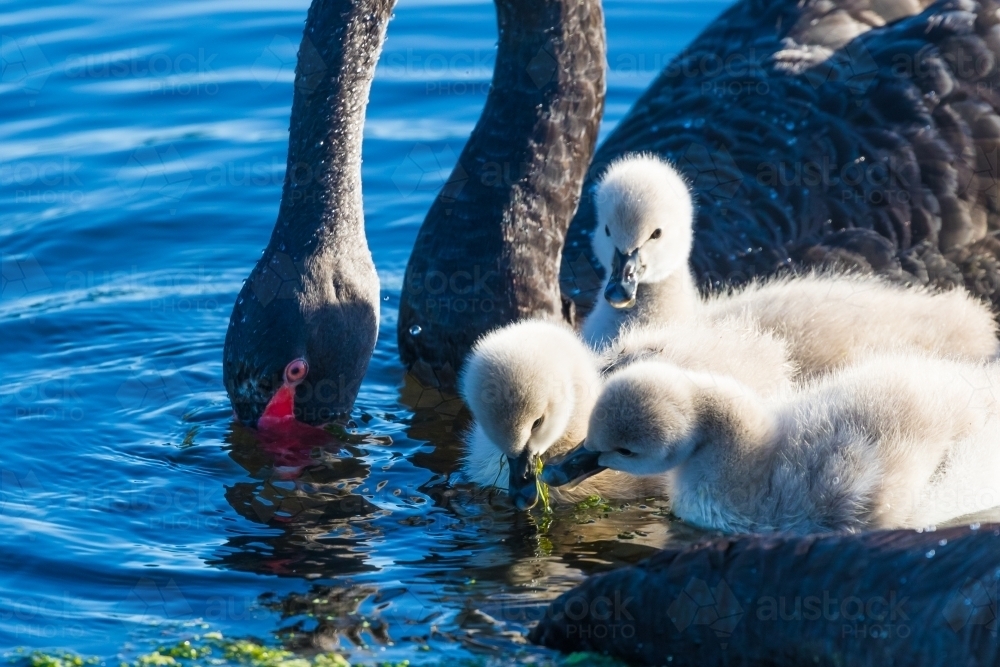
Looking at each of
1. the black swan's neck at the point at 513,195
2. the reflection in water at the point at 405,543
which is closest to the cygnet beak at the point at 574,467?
the reflection in water at the point at 405,543

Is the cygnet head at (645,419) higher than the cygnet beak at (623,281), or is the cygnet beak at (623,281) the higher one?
the cygnet beak at (623,281)

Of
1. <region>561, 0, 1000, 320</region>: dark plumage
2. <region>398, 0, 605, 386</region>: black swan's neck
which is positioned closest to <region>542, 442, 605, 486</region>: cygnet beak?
<region>398, 0, 605, 386</region>: black swan's neck

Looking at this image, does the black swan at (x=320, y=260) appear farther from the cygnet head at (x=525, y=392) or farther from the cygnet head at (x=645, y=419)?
the cygnet head at (x=645, y=419)

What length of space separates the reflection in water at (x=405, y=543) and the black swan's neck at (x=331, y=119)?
817 mm

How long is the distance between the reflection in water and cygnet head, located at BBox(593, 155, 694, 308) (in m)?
0.75

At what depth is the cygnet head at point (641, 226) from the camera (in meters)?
5.51

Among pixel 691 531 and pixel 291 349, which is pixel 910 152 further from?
pixel 291 349

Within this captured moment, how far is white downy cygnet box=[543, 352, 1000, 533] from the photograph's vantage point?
4.71 metres

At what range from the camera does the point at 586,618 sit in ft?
14.2

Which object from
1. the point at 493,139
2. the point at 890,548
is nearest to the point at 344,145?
the point at 493,139

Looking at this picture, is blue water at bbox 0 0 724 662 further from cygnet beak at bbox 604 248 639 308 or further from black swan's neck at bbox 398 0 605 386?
cygnet beak at bbox 604 248 639 308

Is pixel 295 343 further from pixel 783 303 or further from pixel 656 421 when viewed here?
pixel 783 303

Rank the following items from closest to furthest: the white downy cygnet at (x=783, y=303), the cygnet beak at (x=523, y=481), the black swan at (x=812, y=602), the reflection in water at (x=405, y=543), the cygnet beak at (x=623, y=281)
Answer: the black swan at (x=812, y=602)
the reflection in water at (x=405, y=543)
the cygnet beak at (x=523, y=481)
the cygnet beak at (x=623, y=281)
the white downy cygnet at (x=783, y=303)

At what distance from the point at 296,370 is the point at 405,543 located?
845 millimetres
